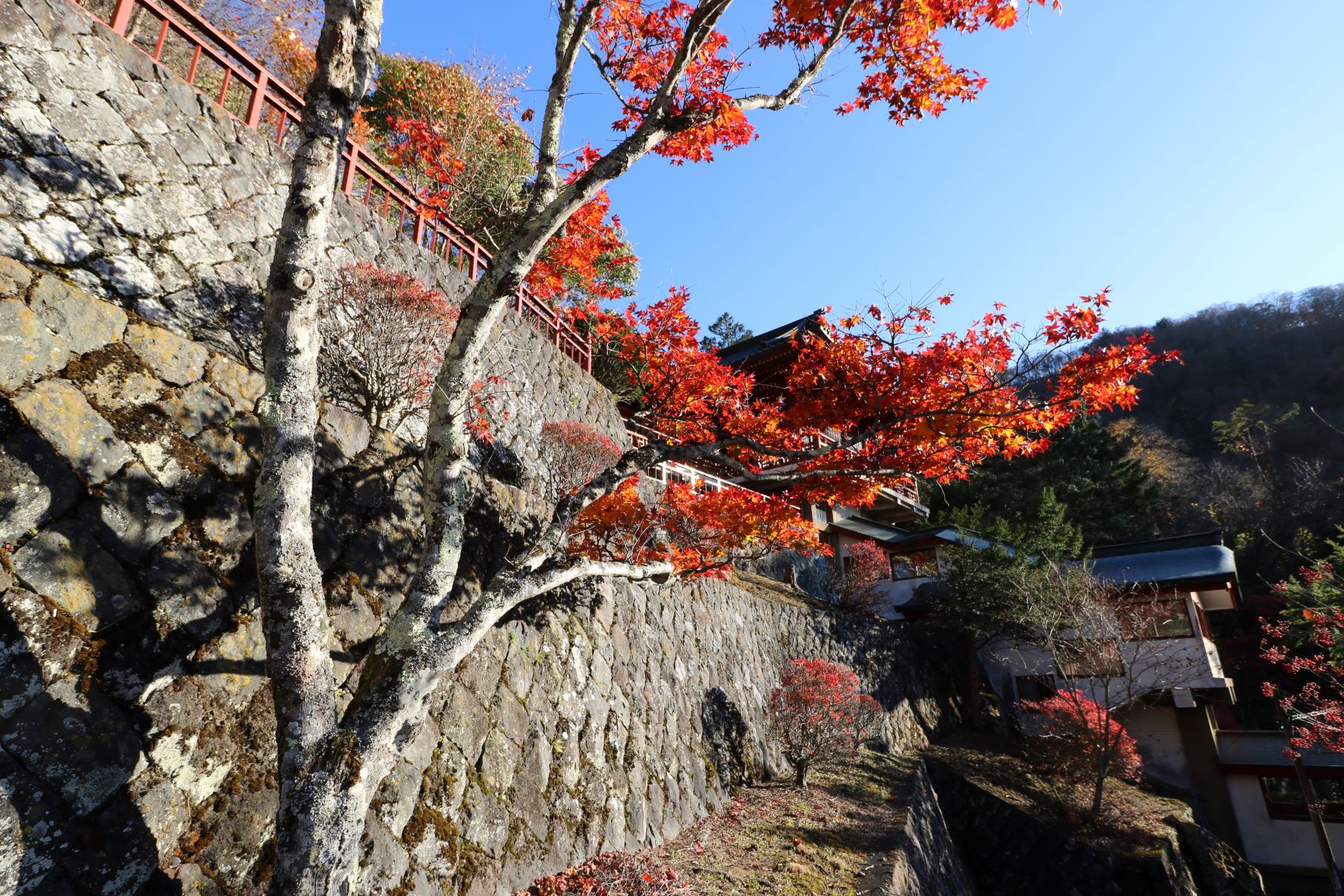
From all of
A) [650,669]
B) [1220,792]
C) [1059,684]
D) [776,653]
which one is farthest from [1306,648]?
[650,669]

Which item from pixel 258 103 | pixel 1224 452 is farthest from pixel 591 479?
pixel 1224 452

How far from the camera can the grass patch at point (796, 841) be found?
5691 mm

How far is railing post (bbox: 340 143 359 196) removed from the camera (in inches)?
348

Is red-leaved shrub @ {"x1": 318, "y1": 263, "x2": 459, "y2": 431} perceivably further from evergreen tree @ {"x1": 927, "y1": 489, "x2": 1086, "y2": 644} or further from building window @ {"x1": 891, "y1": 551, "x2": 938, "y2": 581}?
building window @ {"x1": 891, "y1": 551, "x2": 938, "y2": 581}

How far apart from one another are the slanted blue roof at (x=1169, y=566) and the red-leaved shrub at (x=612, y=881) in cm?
1589

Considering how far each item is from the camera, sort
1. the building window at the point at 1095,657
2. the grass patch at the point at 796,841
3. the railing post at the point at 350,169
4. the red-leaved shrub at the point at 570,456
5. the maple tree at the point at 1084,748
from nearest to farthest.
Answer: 1. the grass patch at the point at 796,841
2. the railing post at the point at 350,169
3. the red-leaved shrub at the point at 570,456
4. the maple tree at the point at 1084,748
5. the building window at the point at 1095,657

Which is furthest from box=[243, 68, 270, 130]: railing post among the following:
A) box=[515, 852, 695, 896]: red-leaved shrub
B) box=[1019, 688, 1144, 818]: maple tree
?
box=[1019, 688, 1144, 818]: maple tree

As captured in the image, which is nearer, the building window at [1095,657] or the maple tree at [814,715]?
the maple tree at [814,715]

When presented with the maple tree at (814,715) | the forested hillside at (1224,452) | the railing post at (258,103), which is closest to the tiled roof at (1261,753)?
the forested hillside at (1224,452)

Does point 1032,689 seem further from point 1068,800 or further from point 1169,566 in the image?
point 1068,800

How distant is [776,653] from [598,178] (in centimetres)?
942

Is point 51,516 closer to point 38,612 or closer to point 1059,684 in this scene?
point 38,612

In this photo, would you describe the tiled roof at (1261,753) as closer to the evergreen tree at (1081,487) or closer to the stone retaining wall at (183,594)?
the evergreen tree at (1081,487)

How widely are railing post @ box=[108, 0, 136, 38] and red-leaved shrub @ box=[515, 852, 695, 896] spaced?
28.1 feet
